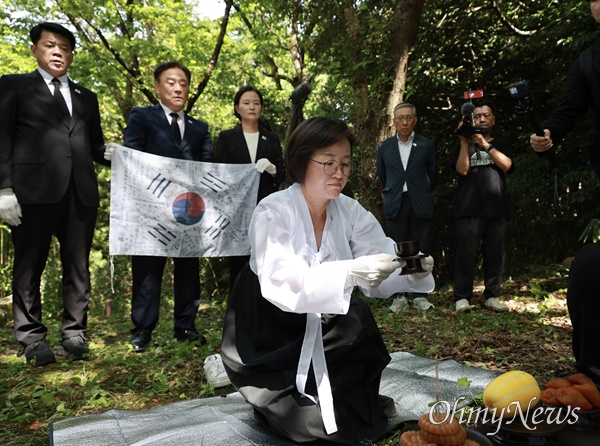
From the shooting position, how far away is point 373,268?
6.98ft

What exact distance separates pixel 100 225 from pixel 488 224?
44.6ft

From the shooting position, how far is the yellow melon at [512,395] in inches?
77.8

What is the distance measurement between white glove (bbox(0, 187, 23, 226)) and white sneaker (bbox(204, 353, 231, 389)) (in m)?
1.82

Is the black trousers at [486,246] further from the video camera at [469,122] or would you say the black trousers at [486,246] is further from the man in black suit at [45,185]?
the man in black suit at [45,185]

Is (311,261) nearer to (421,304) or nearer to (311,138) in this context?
(311,138)

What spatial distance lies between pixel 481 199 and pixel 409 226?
35.1 inches

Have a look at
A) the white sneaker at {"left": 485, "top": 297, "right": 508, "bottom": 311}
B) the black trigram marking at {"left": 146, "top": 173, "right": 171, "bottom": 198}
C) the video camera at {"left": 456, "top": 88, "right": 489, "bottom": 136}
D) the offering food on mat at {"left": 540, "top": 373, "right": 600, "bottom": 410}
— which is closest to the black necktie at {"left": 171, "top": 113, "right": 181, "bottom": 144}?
the black trigram marking at {"left": 146, "top": 173, "right": 171, "bottom": 198}

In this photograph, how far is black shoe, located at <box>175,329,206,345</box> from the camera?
14.4 feet

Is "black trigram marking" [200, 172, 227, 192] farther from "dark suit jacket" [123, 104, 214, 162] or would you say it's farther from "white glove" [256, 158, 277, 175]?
"white glove" [256, 158, 277, 175]

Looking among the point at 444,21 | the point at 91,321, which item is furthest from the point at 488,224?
the point at 91,321

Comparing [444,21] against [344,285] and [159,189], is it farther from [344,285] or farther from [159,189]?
[344,285]

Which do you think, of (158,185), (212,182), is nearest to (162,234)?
(158,185)

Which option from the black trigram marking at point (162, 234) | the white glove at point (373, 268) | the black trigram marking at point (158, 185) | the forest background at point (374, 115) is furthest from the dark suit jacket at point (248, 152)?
the white glove at point (373, 268)

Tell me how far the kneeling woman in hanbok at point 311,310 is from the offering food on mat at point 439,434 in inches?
22.1
